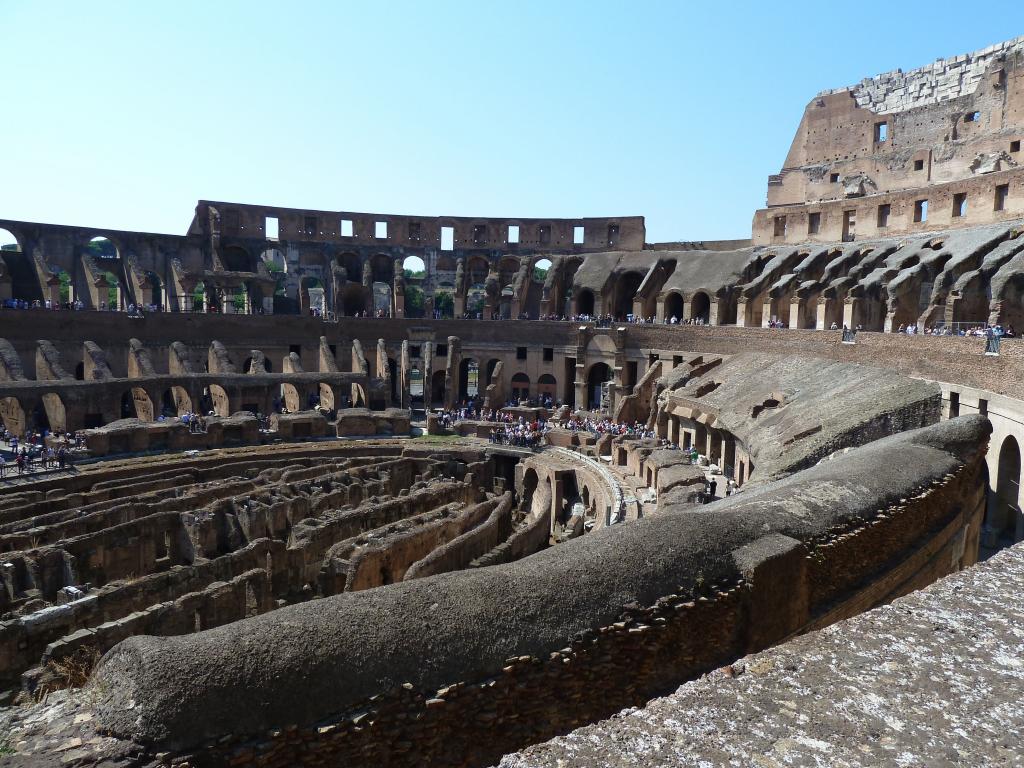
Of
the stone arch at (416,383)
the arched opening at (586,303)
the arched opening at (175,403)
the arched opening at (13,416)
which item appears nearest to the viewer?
the arched opening at (13,416)

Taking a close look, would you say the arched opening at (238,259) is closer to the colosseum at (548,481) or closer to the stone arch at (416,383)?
the colosseum at (548,481)

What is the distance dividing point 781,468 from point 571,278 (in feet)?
100

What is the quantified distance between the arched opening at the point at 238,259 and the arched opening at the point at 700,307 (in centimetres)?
2602

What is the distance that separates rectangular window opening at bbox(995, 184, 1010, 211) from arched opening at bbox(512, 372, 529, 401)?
23.5 metres

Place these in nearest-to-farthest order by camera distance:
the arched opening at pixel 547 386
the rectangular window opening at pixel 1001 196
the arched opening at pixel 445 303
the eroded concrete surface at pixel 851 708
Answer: the eroded concrete surface at pixel 851 708
the rectangular window opening at pixel 1001 196
the arched opening at pixel 547 386
the arched opening at pixel 445 303

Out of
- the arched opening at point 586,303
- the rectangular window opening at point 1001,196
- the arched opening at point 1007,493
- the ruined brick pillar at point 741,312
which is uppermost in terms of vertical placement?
the rectangular window opening at point 1001,196

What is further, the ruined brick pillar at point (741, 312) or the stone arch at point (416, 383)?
the stone arch at point (416, 383)

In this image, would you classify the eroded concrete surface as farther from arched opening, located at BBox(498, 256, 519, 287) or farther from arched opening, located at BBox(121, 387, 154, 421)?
arched opening, located at BBox(498, 256, 519, 287)

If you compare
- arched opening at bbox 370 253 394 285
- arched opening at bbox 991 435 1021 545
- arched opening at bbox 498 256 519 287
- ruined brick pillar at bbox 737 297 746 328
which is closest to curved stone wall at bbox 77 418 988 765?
arched opening at bbox 991 435 1021 545

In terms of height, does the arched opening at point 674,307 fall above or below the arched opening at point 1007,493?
above


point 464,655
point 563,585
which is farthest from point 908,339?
point 464,655

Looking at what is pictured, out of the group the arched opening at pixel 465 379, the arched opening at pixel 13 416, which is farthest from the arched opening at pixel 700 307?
the arched opening at pixel 13 416

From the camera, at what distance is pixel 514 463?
3050 cm

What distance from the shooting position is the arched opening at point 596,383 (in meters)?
41.2
